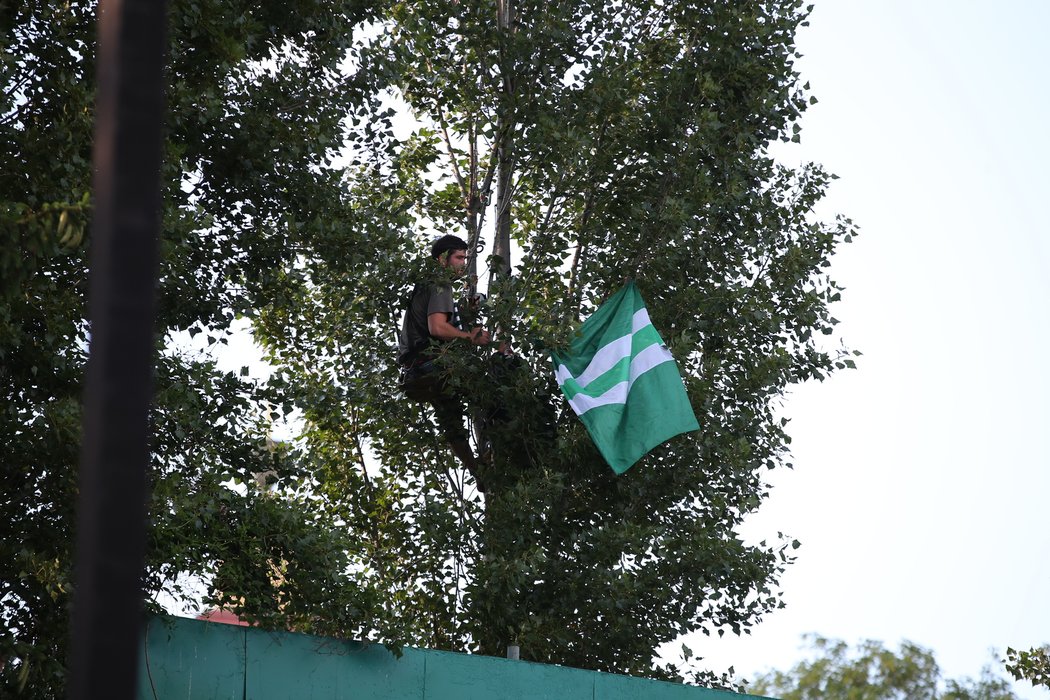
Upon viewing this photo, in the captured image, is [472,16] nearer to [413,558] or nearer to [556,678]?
[413,558]

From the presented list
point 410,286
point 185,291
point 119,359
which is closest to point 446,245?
point 410,286

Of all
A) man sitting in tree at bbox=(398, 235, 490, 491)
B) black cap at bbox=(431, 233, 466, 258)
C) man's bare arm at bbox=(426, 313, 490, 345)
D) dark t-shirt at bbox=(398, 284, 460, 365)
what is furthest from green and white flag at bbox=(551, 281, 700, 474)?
black cap at bbox=(431, 233, 466, 258)

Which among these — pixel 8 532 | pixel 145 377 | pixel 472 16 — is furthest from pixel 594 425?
pixel 145 377

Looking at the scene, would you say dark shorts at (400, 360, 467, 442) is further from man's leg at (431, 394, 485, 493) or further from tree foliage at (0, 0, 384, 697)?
tree foliage at (0, 0, 384, 697)

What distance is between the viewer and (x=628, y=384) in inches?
390

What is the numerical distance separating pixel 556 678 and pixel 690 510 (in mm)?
2239

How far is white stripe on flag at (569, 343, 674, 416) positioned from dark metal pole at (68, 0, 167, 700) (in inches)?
278

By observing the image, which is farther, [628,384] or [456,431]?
[456,431]

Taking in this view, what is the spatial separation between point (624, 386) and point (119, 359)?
739 centimetres

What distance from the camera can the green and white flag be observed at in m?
9.64

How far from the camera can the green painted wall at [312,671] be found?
7.02 m

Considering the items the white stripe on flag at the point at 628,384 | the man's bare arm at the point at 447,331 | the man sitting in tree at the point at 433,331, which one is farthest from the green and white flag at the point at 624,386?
→ the man sitting in tree at the point at 433,331

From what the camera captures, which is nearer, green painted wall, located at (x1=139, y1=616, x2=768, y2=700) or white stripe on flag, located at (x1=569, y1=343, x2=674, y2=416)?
green painted wall, located at (x1=139, y1=616, x2=768, y2=700)

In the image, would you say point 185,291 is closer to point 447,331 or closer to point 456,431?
point 447,331
